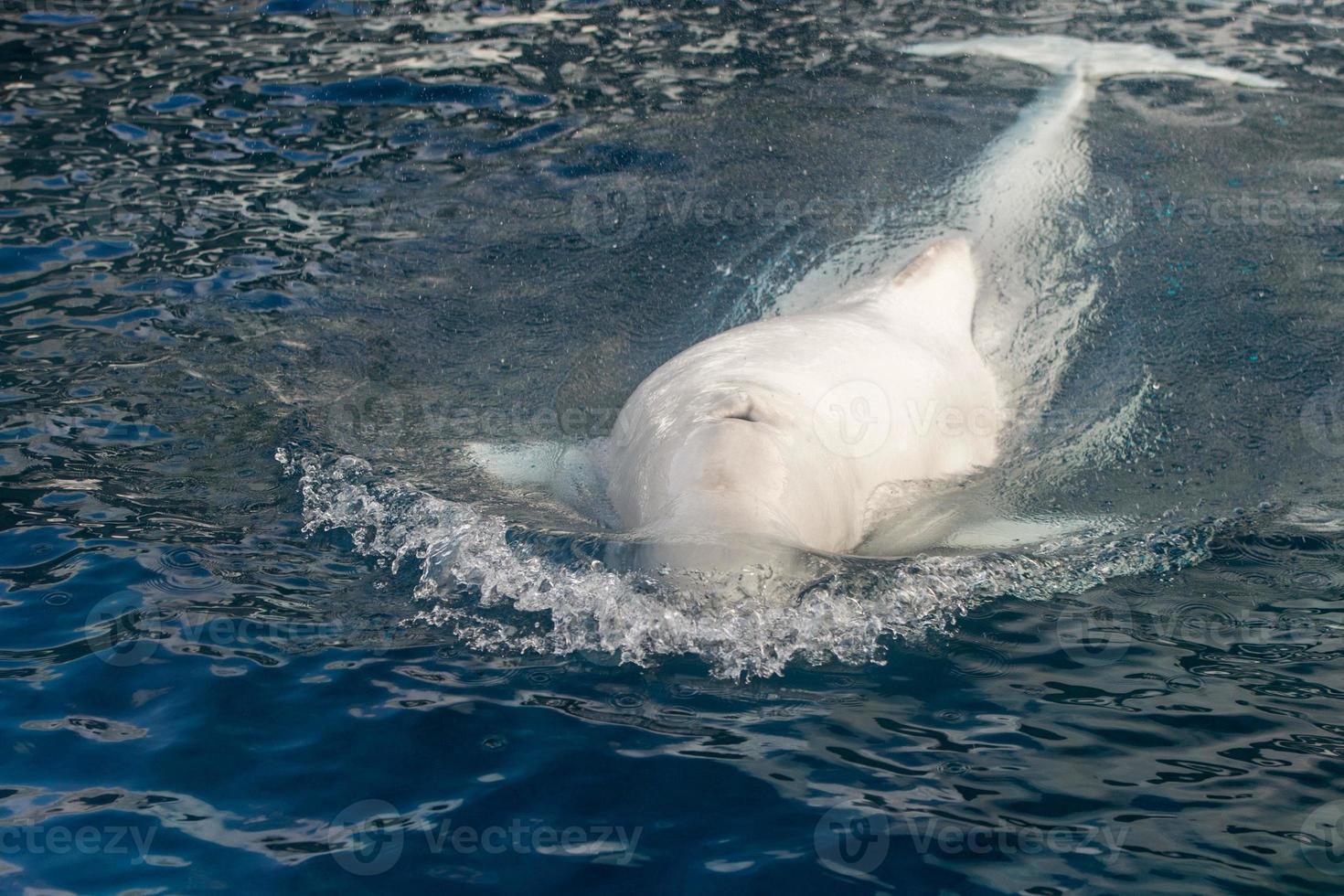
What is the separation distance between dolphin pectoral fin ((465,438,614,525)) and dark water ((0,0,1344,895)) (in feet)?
0.62

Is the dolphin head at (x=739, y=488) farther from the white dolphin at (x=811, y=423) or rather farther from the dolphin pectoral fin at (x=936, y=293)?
the dolphin pectoral fin at (x=936, y=293)

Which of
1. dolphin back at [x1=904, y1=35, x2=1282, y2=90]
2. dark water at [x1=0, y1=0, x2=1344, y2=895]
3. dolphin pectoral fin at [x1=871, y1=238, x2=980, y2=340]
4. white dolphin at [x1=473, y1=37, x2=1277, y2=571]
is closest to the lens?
dark water at [x1=0, y1=0, x2=1344, y2=895]

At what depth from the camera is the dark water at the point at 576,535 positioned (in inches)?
179

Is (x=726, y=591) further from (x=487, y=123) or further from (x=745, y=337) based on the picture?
(x=487, y=123)

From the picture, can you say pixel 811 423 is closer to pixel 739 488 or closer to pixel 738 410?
pixel 738 410

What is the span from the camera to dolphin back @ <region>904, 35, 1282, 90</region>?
1432 cm

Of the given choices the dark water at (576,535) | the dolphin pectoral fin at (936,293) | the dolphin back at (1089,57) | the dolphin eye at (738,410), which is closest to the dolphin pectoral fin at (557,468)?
the dark water at (576,535)

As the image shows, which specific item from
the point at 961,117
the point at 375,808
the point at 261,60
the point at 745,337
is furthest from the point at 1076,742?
the point at 261,60

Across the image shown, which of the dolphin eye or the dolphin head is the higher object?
the dolphin eye

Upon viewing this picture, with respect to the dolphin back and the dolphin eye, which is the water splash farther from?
the dolphin back

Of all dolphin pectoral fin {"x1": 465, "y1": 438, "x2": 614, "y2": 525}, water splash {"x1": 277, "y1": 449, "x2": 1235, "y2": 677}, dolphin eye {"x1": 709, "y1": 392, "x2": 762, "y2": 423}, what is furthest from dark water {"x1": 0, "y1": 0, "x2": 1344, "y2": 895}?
dolphin eye {"x1": 709, "y1": 392, "x2": 762, "y2": 423}

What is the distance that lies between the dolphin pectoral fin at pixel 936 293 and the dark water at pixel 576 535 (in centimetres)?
96

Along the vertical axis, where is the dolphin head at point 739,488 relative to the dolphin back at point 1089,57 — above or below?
below

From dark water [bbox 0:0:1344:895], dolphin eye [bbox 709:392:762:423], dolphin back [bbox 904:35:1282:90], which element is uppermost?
dolphin back [bbox 904:35:1282:90]
